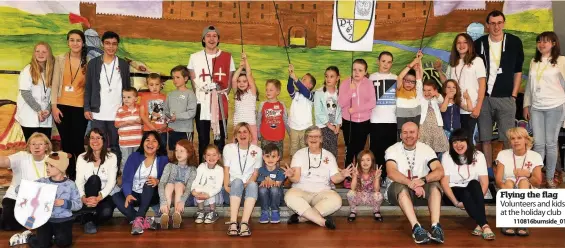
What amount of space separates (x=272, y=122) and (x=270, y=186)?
727 mm

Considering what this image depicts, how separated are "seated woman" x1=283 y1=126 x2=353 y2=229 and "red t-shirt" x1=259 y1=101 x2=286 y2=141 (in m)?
0.40

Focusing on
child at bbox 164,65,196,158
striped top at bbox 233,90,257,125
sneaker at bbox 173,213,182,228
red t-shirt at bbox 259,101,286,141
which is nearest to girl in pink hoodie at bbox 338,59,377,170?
red t-shirt at bbox 259,101,286,141

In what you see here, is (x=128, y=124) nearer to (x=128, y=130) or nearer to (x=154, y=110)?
(x=128, y=130)

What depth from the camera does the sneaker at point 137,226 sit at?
5344 mm

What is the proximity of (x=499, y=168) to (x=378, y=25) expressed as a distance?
2.27 m

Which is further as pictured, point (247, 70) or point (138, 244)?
point (247, 70)

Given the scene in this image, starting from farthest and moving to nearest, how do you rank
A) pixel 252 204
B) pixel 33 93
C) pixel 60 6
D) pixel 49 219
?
pixel 60 6 → pixel 33 93 → pixel 252 204 → pixel 49 219

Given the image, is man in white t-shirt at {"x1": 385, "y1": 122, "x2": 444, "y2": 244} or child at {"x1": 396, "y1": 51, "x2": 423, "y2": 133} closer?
man in white t-shirt at {"x1": 385, "y1": 122, "x2": 444, "y2": 244}

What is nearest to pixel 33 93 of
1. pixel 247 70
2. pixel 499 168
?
→ pixel 247 70

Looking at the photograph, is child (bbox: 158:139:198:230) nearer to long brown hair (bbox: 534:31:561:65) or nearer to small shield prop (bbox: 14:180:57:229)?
small shield prop (bbox: 14:180:57:229)

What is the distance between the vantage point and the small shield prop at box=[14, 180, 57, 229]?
4.91 metres

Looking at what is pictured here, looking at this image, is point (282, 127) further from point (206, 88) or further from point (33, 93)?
point (33, 93)

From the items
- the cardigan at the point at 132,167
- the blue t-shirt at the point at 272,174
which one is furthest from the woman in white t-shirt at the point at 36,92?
the blue t-shirt at the point at 272,174

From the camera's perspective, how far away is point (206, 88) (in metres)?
6.27
